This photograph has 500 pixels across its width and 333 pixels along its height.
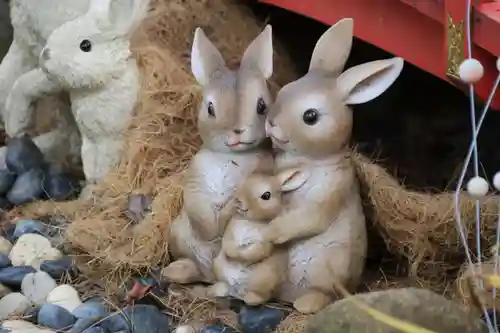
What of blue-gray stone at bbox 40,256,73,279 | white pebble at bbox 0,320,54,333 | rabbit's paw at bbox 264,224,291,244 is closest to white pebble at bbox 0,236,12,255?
blue-gray stone at bbox 40,256,73,279

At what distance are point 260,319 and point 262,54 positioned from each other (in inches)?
16.2

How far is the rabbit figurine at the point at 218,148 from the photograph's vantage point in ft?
4.75

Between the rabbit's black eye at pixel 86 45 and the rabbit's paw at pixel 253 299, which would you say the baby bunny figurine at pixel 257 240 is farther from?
the rabbit's black eye at pixel 86 45

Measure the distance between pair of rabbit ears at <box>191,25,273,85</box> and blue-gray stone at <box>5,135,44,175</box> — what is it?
1.85ft

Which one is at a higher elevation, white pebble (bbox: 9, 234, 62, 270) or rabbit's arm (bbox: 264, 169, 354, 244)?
rabbit's arm (bbox: 264, 169, 354, 244)

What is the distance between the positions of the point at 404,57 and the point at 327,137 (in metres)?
0.24

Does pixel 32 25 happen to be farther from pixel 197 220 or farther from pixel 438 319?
pixel 438 319

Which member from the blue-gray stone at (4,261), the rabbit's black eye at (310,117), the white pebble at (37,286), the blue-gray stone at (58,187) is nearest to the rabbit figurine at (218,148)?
the rabbit's black eye at (310,117)

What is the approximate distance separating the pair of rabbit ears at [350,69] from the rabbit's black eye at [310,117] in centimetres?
5

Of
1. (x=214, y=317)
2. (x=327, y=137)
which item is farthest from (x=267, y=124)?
(x=214, y=317)

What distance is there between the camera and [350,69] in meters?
1.38

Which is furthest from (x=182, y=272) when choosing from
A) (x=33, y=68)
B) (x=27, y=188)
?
(x=33, y=68)

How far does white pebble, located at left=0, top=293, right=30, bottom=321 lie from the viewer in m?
1.51

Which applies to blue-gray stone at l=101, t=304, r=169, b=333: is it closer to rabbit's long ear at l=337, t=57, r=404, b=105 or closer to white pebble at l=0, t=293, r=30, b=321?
white pebble at l=0, t=293, r=30, b=321
